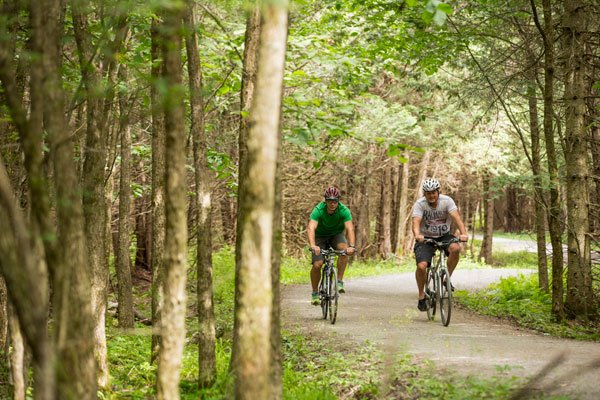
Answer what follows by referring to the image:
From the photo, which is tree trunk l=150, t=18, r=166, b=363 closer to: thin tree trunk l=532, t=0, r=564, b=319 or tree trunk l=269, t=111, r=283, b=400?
tree trunk l=269, t=111, r=283, b=400

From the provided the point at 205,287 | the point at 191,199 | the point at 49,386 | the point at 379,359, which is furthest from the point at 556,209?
the point at 191,199

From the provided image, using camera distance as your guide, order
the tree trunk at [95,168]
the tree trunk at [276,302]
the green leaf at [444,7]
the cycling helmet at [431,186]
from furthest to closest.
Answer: the cycling helmet at [431,186] < the tree trunk at [95,168] < the tree trunk at [276,302] < the green leaf at [444,7]

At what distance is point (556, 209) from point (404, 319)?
3203mm

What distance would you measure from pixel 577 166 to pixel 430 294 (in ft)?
10.8

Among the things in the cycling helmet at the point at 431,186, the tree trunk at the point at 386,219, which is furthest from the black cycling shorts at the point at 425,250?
the tree trunk at the point at 386,219

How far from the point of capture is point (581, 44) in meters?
9.24

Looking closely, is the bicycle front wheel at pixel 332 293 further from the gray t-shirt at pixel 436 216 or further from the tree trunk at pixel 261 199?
the tree trunk at pixel 261 199

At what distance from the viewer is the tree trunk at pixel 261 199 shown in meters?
3.31

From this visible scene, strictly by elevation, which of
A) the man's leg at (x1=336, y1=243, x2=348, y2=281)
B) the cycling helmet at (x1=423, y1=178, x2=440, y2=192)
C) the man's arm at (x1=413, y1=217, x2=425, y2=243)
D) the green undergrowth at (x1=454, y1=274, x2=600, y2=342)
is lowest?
the green undergrowth at (x1=454, y1=274, x2=600, y2=342)

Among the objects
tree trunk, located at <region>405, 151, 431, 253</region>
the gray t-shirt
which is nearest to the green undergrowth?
the gray t-shirt

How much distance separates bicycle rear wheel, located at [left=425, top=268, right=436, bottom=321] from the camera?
9.41 metres

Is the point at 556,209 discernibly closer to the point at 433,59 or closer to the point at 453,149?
the point at 433,59

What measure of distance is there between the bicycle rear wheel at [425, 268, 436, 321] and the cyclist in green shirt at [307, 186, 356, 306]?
1459 millimetres

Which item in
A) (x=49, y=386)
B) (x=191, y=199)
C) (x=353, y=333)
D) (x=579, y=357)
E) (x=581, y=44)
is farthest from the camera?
(x=191, y=199)
